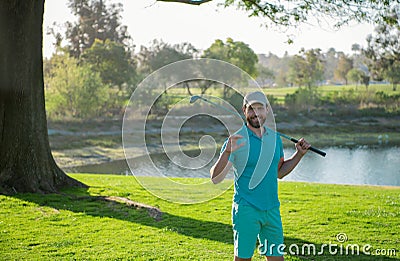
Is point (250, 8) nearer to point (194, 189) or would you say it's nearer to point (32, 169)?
point (32, 169)

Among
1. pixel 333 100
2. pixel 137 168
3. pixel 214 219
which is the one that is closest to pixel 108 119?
pixel 137 168

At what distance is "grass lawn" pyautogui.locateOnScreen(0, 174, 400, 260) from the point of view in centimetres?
565

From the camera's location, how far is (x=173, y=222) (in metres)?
7.09

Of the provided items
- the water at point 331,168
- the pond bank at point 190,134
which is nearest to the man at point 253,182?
the water at point 331,168

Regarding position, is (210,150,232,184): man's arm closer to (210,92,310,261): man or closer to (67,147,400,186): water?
(210,92,310,261): man

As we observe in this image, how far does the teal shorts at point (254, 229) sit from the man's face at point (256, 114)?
0.57 meters

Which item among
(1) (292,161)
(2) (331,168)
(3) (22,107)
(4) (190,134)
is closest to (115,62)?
(4) (190,134)

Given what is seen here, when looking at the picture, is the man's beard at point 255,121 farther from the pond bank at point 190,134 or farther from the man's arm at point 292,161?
the pond bank at point 190,134

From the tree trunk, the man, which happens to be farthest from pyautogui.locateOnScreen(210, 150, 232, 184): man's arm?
the tree trunk

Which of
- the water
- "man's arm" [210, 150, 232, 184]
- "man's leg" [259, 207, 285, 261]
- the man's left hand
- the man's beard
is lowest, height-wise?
the water

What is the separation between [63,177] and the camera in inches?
367

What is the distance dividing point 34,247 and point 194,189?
1971 mm

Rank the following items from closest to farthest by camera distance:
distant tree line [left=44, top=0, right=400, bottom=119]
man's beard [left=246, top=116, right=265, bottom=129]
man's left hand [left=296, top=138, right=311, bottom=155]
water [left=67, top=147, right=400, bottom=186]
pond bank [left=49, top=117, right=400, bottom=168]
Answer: man's beard [left=246, top=116, right=265, bottom=129] → man's left hand [left=296, top=138, right=311, bottom=155] → water [left=67, top=147, right=400, bottom=186] → pond bank [left=49, top=117, right=400, bottom=168] → distant tree line [left=44, top=0, right=400, bottom=119]

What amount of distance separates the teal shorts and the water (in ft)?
38.5
